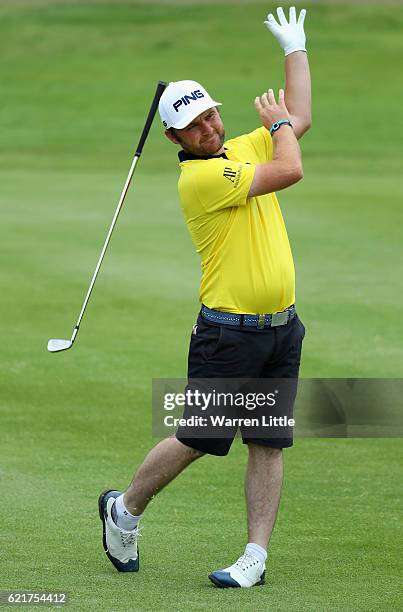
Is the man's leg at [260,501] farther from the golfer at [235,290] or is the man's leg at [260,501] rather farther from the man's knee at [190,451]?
the man's knee at [190,451]

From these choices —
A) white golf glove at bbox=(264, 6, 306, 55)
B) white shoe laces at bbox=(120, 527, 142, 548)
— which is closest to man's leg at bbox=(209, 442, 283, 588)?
white shoe laces at bbox=(120, 527, 142, 548)

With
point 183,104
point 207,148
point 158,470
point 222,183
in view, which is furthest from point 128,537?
point 183,104

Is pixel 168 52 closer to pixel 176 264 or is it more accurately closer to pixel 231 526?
pixel 176 264

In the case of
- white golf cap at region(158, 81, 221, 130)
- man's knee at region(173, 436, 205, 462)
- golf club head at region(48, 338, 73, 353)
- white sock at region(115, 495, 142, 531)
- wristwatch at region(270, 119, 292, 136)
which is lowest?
white sock at region(115, 495, 142, 531)

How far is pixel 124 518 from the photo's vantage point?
641 centimetres

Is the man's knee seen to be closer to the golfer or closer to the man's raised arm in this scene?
the golfer

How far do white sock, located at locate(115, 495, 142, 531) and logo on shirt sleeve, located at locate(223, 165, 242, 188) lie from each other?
155 centimetres

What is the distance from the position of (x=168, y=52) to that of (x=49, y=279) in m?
29.5

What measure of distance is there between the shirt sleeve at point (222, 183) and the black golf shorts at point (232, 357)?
0.55 m

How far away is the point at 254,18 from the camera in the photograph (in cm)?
4822

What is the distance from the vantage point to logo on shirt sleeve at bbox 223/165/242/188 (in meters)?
6.08

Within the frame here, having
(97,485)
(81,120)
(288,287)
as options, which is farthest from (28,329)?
(81,120)

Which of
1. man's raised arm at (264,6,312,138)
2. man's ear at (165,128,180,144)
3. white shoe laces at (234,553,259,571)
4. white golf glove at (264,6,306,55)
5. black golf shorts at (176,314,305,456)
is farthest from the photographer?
white golf glove at (264,6,306,55)

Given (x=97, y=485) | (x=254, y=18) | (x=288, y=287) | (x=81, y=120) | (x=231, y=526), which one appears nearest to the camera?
(x=288, y=287)
